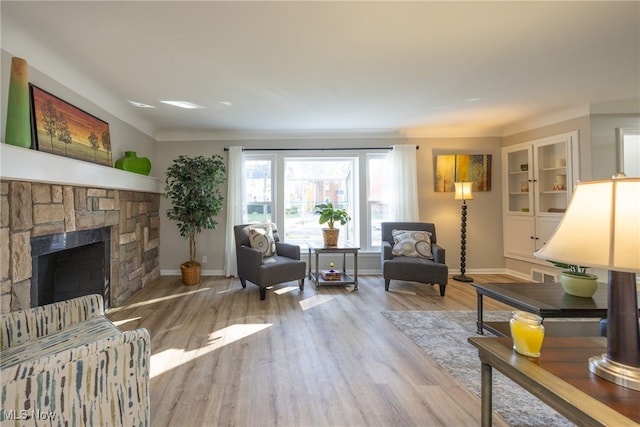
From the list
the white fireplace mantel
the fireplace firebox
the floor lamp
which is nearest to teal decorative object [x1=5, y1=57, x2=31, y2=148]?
the white fireplace mantel

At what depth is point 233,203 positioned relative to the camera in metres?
4.61

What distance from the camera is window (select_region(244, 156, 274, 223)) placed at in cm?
486

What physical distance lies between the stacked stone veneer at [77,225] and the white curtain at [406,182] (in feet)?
12.5

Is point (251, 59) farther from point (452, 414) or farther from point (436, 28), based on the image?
point (452, 414)

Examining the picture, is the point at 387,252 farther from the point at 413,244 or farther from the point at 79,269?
the point at 79,269

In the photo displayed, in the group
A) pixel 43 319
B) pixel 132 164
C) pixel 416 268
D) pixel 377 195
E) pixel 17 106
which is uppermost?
pixel 17 106

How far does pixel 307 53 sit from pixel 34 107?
2.16 m

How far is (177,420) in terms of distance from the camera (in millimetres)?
1546

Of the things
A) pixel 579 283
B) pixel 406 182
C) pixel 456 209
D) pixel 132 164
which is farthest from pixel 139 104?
pixel 456 209

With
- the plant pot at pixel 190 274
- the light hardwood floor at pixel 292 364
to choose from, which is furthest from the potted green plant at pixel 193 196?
the light hardwood floor at pixel 292 364

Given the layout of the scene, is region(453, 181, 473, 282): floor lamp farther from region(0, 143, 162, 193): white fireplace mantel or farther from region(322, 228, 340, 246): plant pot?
region(0, 143, 162, 193): white fireplace mantel

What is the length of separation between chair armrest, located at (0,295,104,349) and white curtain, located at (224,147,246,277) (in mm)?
2869

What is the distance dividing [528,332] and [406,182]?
12.6 feet

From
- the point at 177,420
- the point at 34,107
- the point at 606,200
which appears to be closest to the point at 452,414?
the point at 606,200
